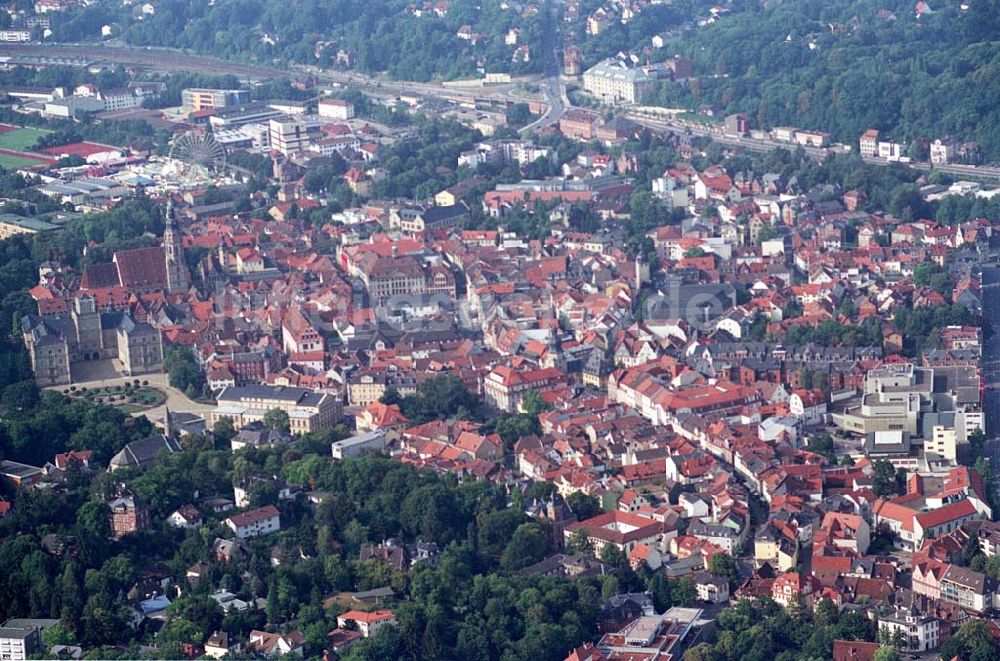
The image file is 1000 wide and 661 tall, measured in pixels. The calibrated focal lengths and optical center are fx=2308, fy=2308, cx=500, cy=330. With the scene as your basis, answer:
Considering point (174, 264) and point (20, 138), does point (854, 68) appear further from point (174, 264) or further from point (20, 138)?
point (174, 264)

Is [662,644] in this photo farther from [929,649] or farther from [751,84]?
[751,84]

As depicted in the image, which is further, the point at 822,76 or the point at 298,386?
the point at 822,76

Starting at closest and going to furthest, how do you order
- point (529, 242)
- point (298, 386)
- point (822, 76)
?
point (298, 386) → point (529, 242) → point (822, 76)

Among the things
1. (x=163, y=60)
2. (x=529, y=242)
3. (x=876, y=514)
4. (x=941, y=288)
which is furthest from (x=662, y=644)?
(x=163, y=60)

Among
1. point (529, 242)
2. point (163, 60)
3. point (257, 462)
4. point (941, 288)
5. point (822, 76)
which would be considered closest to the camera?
point (257, 462)

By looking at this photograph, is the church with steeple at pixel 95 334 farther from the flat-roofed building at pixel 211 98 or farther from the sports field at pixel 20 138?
the flat-roofed building at pixel 211 98
